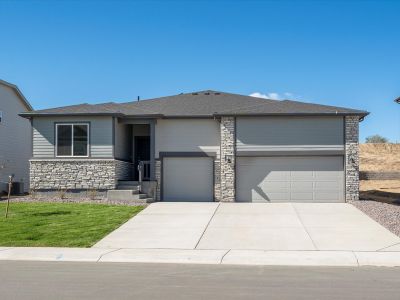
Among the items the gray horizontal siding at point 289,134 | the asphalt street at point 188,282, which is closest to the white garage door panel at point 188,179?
the gray horizontal siding at point 289,134

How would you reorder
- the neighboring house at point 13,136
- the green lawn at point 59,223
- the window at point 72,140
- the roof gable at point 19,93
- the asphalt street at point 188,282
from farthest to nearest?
the roof gable at point 19,93 < the neighboring house at point 13,136 < the window at point 72,140 < the green lawn at point 59,223 < the asphalt street at point 188,282

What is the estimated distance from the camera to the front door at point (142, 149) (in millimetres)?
28222

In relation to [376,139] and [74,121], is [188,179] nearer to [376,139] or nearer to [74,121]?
[74,121]

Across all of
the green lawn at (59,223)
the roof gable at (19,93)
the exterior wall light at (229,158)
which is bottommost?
the green lawn at (59,223)

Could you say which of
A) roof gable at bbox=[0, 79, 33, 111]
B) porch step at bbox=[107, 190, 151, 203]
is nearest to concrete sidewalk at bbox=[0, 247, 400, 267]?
porch step at bbox=[107, 190, 151, 203]

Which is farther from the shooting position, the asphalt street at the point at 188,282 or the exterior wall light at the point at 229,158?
the exterior wall light at the point at 229,158

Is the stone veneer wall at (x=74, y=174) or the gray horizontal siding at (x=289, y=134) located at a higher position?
the gray horizontal siding at (x=289, y=134)

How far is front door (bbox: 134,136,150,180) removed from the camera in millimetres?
28222

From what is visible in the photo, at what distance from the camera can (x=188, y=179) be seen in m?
25.9

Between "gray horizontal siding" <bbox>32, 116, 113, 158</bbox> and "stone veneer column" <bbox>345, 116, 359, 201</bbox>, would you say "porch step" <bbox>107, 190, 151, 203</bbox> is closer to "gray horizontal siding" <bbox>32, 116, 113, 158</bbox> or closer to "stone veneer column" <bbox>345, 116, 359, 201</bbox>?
"gray horizontal siding" <bbox>32, 116, 113, 158</bbox>

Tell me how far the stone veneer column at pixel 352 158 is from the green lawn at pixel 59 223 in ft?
31.8

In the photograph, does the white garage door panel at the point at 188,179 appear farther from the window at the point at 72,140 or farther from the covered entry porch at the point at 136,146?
the window at the point at 72,140

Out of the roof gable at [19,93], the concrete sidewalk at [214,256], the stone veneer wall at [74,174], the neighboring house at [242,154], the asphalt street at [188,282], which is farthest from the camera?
the roof gable at [19,93]

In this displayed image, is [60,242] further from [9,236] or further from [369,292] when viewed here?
[369,292]
